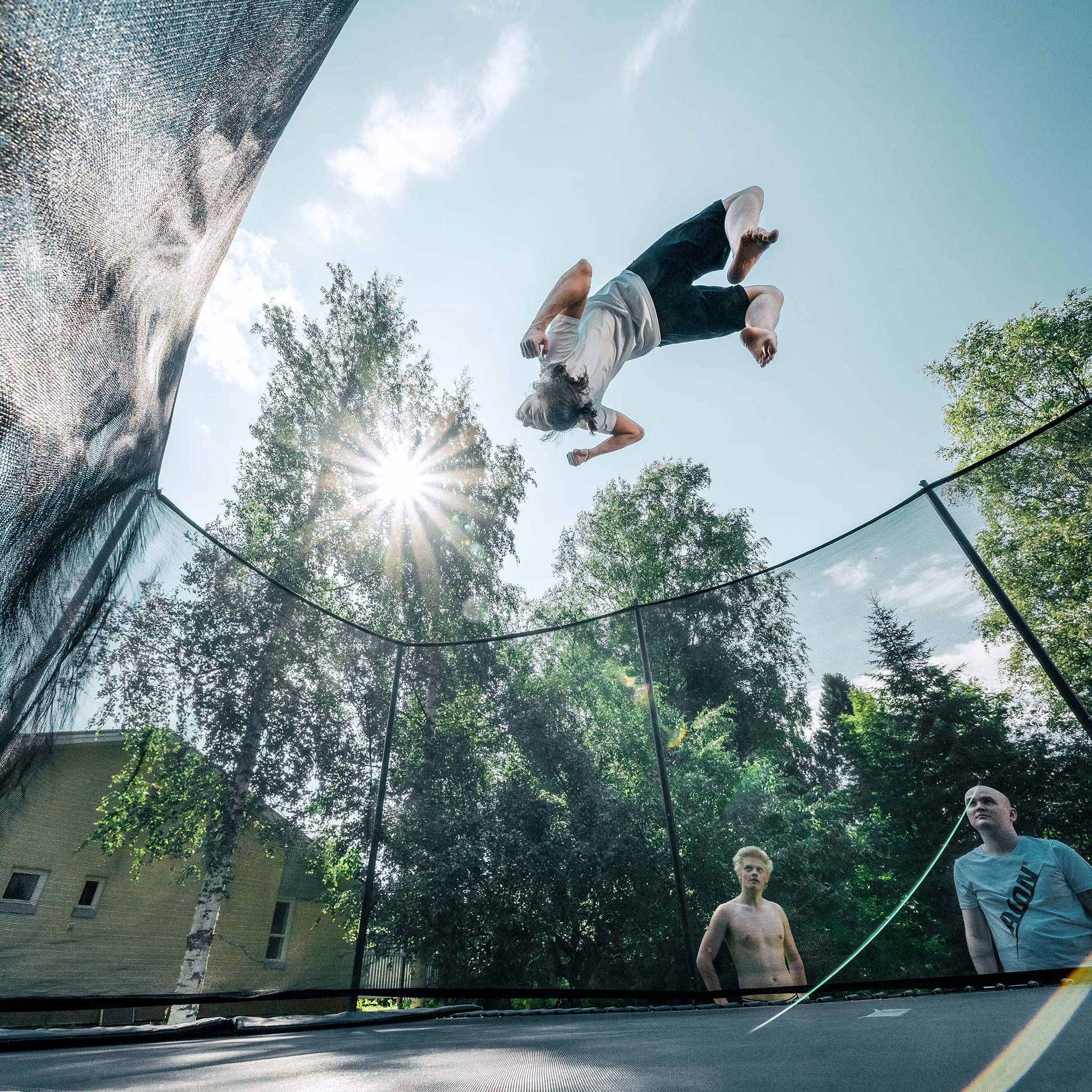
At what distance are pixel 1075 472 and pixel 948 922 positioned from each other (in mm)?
1815

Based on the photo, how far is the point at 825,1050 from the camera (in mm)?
589

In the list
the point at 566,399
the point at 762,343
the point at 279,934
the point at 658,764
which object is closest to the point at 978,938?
the point at 658,764

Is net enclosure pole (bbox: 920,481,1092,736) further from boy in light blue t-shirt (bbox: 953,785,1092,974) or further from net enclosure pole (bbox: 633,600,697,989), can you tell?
net enclosure pole (bbox: 633,600,697,989)

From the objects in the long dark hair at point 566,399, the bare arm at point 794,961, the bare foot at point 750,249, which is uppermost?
the bare foot at point 750,249

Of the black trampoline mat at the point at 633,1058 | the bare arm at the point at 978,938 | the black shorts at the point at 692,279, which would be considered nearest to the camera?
the black trampoline mat at the point at 633,1058

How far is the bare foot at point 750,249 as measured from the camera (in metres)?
1.34

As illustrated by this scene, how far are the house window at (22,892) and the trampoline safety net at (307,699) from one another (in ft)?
0.05

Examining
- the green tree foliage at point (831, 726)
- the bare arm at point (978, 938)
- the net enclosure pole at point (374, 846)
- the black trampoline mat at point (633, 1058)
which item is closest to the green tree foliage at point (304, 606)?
the net enclosure pole at point (374, 846)

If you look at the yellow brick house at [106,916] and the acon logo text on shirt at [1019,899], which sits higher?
the yellow brick house at [106,916]

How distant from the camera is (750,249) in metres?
1.36

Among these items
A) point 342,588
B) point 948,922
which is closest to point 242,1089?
point 948,922

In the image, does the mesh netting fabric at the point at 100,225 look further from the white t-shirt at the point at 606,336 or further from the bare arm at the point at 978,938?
the bare arm at the point at 978,938

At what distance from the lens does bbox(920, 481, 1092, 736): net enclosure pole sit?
1.44m

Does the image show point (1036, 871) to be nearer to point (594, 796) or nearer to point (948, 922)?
point (948, 922)
